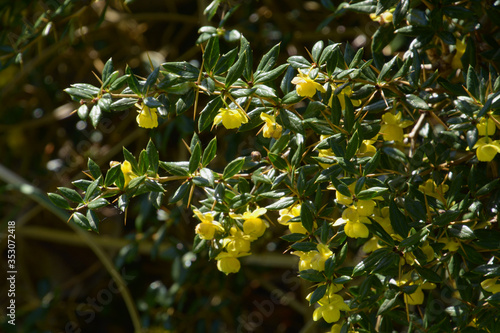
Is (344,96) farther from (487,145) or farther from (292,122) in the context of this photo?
(487,145)

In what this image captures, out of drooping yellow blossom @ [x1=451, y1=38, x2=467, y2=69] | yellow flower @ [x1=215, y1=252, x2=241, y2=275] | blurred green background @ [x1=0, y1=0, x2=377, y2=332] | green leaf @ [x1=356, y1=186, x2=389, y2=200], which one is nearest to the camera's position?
green leaf @ [x1=356, y1=186, x2=389, y2=200]

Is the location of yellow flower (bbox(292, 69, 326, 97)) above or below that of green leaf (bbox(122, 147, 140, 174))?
above

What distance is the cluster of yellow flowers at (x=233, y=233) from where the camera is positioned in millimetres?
794

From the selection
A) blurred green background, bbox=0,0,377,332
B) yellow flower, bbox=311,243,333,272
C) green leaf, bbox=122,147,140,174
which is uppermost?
green leaf, bbox=122,147,140,174

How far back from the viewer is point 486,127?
2.45 feet

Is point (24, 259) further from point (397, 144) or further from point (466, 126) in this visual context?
point (466, 126)

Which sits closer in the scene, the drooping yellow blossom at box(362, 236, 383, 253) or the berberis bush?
the berberis bush

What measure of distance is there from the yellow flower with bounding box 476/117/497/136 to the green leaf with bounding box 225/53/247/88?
0.35 metres

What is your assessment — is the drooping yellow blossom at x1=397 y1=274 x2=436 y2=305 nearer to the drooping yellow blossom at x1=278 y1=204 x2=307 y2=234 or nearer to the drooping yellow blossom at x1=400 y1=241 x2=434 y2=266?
the drooping yellow blossom at x1=400 y1=241 x2=434 y2=266

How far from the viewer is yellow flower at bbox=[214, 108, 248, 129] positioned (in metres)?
0.76

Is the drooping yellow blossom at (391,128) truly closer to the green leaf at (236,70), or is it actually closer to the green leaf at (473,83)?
the green leaf at (473,83)

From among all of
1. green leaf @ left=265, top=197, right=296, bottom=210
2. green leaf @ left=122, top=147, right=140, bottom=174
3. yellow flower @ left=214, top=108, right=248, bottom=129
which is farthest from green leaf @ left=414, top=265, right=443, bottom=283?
green leaf @ left=122, top=147, right=140, bottom=174

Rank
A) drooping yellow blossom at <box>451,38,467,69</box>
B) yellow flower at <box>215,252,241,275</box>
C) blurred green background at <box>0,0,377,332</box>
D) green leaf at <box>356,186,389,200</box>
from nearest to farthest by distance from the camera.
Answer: green leaf at <box>356,186,389,200</box>
yellow flower at <box>215,252,241,275</box>
drooping yellow blossom at <box>451,38,467,69</box>
blurred green background at <box>0,0,377,332</box>

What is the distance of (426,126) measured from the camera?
39.7 inches
